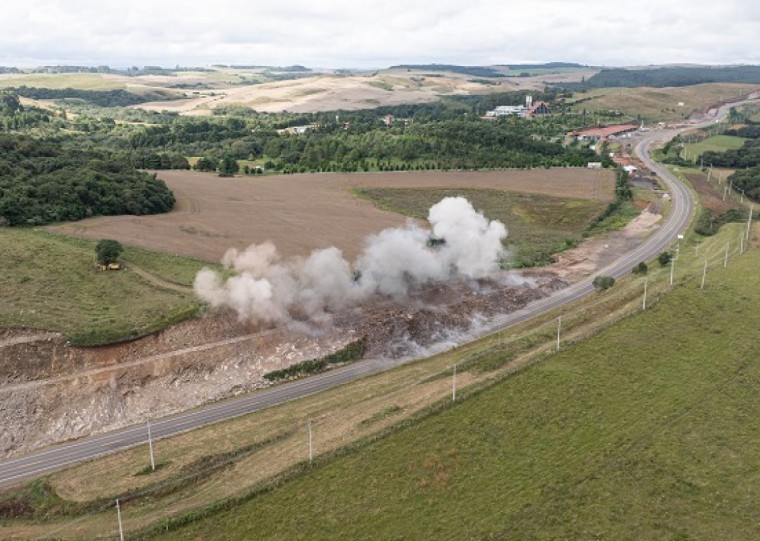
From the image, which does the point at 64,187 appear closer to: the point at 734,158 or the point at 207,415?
the point at 207,415

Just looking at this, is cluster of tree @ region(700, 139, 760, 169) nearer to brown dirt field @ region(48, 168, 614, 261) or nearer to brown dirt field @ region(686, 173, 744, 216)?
brown dirt field @ region(686, 173, 744, 216)

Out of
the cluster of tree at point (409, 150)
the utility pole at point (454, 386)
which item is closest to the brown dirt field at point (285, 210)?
the cluster of tree at point (409, 150)

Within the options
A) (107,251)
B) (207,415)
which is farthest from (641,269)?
(107,251)

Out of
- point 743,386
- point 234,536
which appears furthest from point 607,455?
point 234,536

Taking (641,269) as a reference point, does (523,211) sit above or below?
above

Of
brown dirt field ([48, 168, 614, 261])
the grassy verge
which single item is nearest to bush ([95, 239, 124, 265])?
brown dirt field ([48, 168, 614, 261])

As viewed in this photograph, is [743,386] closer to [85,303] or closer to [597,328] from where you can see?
[597,328]
